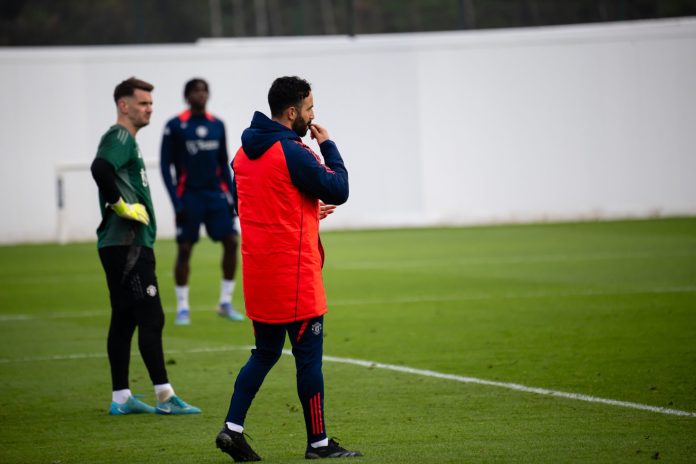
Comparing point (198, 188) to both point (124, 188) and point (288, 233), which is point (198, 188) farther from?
point (288, 233)

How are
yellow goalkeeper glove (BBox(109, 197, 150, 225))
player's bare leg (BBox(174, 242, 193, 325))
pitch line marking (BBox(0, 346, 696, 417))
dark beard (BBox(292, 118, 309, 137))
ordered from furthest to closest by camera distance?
1. player's bare leg (BBox(174, 242, 193, 325))
2. yellow goalkeeper glove (BBox(109, 197, 150, 225))
3. pitch line marking (BBox(0, 346, 696, 417))
4. dark beard (BBox(292, 118, 309, 137))

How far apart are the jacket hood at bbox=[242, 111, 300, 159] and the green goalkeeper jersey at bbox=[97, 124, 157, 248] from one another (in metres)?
1.96

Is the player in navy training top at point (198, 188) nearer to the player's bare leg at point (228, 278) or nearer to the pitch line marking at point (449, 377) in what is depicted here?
the player's bare leg at point (228, 278)

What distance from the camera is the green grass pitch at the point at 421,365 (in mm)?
7125

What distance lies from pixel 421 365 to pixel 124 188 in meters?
2.96

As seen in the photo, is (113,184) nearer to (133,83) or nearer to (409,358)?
(133,83)

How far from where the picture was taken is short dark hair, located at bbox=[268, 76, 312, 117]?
21.6ft

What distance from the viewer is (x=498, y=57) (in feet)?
91.5

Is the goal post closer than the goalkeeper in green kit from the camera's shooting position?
No

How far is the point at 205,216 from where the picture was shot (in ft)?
45.4

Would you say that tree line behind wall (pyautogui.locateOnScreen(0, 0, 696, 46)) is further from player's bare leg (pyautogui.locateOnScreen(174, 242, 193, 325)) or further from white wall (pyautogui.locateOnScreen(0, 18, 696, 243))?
player's bare leg (pyautogui.locateOnScreen(174, 242, 193, 325))

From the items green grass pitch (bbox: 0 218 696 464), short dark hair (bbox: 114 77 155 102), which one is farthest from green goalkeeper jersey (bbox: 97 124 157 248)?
green grass pitch (bbox: 0 218 696 464)

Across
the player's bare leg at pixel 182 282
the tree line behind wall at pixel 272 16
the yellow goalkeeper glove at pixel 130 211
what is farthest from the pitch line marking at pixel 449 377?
the tree line behind wall at pixel 272 16

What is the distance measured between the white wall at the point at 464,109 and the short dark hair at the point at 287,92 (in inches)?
814
